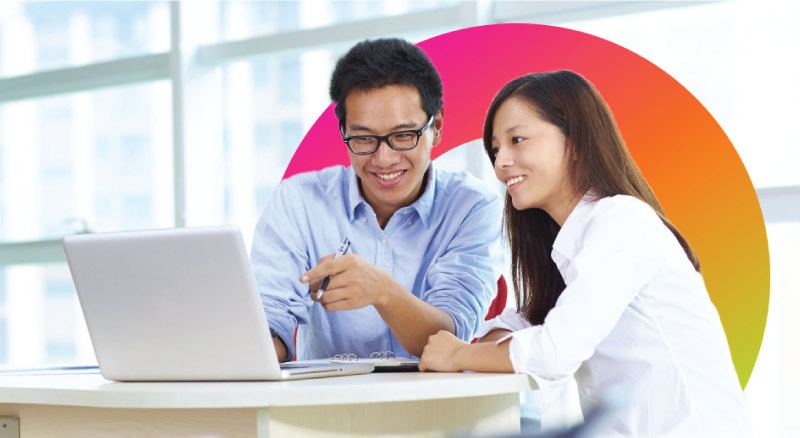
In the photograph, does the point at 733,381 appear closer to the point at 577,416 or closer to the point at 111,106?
the point at 577,416

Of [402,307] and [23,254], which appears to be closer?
[402,307]

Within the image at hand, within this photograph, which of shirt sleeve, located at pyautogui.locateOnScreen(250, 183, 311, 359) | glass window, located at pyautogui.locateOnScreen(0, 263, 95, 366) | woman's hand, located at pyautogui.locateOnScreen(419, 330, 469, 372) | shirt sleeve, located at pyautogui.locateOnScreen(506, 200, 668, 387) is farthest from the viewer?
glass window, located at pyautogui.locateOnScreen(0, 263, 95, 366)

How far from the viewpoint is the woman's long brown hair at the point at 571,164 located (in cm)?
162

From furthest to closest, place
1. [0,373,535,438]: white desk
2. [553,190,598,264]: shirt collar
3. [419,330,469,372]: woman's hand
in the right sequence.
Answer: [553,190,598,264]: shirt collar
[419,330,469,372]: woman's hand
[0,373,535,438]: white desk

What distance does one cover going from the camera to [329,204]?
2287 mm

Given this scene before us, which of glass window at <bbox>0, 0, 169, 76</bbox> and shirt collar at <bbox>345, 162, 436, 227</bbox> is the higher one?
glass window at <bbox>0, 0, 169, 76</bbox>

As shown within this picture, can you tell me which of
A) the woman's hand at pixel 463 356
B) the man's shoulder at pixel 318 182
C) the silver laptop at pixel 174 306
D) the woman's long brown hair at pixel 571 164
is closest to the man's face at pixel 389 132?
the man's shoulder at pixel 318 182

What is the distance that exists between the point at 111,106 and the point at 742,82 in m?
3.15

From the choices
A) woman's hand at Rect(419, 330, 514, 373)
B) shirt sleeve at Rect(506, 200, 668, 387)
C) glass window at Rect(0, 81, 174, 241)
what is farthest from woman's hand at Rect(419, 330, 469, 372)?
glass window at Rect(0, 81, 174, 241)

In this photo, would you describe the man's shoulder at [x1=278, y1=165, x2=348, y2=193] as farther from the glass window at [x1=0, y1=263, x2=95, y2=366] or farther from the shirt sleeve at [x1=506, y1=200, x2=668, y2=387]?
the glass window at [x1=0, y1=263, x2=95, y2=366]

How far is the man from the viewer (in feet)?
6.73

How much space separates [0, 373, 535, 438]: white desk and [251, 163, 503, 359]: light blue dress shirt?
0.70 meters

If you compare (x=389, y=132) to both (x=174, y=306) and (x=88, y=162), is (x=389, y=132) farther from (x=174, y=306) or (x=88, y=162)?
(x=88, y=162)

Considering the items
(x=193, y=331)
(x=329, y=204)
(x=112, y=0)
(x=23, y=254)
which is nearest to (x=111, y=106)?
(x=112, y=0)
